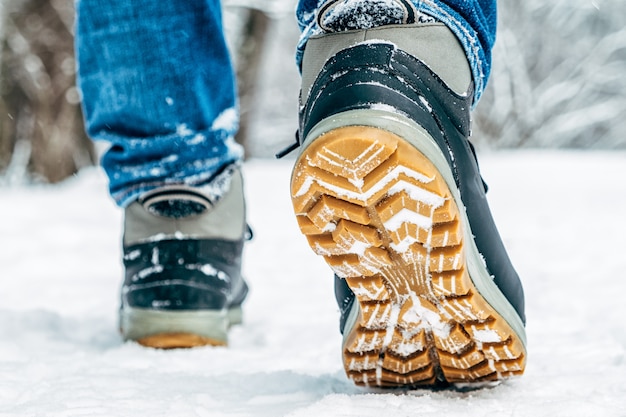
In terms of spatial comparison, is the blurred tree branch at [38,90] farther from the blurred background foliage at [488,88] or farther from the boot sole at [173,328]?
the boot sole at [173,328]

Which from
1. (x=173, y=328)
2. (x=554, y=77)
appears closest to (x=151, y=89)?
(x=173, y=328)

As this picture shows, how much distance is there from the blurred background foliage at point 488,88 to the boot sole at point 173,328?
6.33 metres

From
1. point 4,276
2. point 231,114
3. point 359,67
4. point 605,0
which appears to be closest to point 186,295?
point 231,114

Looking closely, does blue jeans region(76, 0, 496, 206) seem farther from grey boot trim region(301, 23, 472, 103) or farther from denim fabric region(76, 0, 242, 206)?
grey boot trim region(301, 23, 472, 103)

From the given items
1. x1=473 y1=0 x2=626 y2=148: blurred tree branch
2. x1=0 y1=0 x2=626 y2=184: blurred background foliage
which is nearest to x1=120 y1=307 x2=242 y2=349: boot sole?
x1=0 y1=0 x2=626 y2=184: blurred background foliage

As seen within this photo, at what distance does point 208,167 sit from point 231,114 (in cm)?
12

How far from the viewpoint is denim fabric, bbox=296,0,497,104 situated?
736 mm

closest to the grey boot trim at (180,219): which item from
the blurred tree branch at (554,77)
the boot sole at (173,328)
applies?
the boot sole at (173,328)

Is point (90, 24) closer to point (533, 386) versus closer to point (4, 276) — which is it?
point (533, 386)

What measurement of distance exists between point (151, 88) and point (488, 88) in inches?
411

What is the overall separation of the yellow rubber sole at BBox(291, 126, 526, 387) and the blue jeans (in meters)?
0.50

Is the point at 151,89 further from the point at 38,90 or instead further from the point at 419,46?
the point at 38,90

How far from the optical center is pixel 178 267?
1.12m

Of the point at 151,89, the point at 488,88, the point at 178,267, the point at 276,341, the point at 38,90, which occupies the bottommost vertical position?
the point at 276,341
